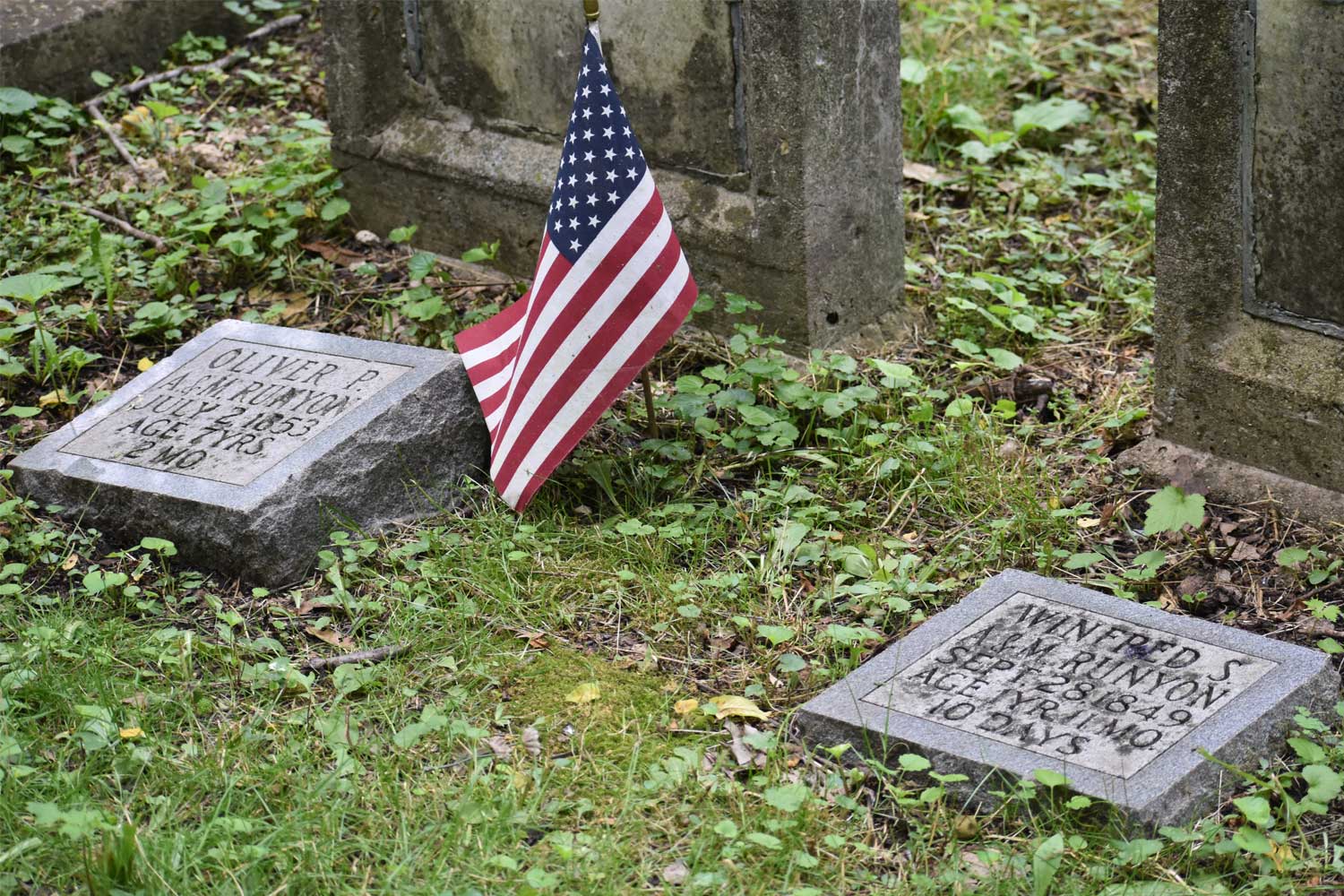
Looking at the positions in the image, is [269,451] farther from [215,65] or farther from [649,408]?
[215,65]

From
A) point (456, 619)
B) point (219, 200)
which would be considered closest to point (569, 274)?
point (456, 619)

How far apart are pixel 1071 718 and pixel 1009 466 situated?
108 centimetres

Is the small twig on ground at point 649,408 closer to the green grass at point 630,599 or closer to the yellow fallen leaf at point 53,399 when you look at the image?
the green grass at point 630,599

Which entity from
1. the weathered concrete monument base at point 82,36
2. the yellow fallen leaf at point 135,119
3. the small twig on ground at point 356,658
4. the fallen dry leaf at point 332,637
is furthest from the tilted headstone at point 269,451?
the weathered concrete monument base at point 82,36

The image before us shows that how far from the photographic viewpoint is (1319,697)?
2.76m

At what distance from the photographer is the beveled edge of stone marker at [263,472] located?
3445mm

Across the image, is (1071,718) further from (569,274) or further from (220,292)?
(220,292)

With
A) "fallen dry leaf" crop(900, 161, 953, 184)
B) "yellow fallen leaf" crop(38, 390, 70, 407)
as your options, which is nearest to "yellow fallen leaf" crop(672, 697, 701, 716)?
"yellow fallen leaf" crop(38, 390, 70, 407)

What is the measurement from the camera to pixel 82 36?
5844 mm

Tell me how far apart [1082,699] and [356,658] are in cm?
143

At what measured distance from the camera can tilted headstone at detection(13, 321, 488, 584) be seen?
3432 millimetres

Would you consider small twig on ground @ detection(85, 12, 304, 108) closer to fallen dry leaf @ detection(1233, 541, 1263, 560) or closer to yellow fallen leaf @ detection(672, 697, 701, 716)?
yellow fallen leaf @ detection(672, 697, 701, 716)

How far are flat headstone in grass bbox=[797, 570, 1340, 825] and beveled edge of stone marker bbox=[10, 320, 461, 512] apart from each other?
1.34 meters

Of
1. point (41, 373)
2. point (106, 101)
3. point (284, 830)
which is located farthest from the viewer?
point (106, 101)
